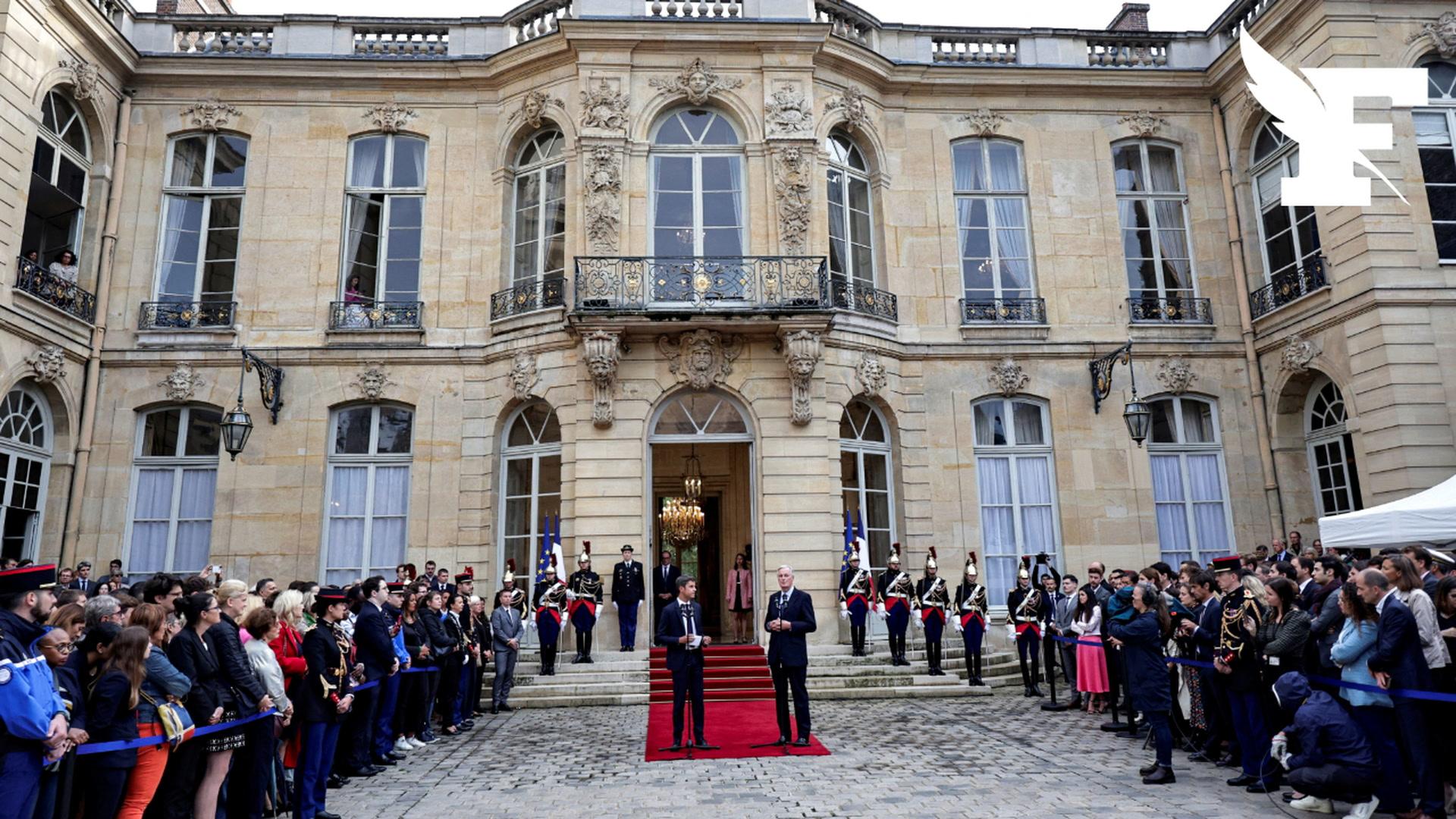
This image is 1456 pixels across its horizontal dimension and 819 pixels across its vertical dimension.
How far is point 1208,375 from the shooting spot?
14.8 m

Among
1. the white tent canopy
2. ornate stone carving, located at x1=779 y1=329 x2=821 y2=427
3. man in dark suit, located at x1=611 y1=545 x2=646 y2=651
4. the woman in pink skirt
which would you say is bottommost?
the woman in pink skirt

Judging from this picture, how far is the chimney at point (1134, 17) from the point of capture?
57.1 feet

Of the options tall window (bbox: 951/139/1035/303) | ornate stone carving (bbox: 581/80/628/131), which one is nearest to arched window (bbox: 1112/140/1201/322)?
tall window (bbox: 951/139/1035/303)

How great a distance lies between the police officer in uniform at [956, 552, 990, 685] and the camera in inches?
453

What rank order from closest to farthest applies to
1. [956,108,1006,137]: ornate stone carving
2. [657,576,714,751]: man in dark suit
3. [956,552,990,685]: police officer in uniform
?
[657,576,714,751]: man in dark suit, [956,552,990,685]: police officer in uniform, [956,108,1006,137]: ornate stone carving

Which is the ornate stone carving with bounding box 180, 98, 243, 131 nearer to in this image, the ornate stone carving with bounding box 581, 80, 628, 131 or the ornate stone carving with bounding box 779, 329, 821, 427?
the ornate stone carving with bounding box 581, 80, 628, 131

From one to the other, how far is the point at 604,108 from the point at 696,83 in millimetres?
1409

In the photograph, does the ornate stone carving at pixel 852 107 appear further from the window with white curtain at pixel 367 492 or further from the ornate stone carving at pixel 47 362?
the ornate stone carving at pixel 47 362

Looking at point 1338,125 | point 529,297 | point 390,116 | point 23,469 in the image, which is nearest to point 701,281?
point 529,297

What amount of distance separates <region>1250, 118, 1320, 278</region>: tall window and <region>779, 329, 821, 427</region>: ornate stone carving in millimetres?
7299

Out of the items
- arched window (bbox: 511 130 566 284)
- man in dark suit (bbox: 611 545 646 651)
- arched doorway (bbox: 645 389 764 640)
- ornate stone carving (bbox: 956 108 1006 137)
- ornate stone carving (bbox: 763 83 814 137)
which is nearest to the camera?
man in dark suit (bbox: 611 545 646 651)

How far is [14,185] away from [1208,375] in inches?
666

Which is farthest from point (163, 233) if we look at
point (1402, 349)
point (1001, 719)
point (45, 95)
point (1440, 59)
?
point (1440, 59)

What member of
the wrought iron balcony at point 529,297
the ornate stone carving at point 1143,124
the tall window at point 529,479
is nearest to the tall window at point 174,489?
the tall window at point 529,479
